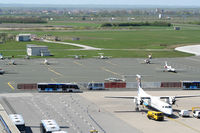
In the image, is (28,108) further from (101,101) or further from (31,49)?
(31,49)

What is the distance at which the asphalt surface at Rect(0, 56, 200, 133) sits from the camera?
77.3m

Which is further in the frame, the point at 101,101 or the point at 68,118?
the point at 101,101

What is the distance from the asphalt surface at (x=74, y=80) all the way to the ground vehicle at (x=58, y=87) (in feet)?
6.90

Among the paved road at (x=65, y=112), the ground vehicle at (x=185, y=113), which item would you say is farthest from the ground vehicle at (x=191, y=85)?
the ground vehicle at (x=185, y=113)

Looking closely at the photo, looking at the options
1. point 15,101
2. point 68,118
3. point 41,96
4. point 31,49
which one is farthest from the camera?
point 31,49

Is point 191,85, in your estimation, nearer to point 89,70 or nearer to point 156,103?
point 156,103

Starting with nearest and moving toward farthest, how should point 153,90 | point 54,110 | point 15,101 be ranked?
1. point 54,110
2. point 15,101
3. point 153,90

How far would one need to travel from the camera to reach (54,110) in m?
86.2

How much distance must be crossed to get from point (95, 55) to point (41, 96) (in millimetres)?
81891

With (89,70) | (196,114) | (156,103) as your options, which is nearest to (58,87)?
(156,103)

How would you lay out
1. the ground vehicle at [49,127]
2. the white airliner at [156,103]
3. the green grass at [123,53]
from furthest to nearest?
the green grass at [123,53] → the white airliner at [156,103] → the ground vehicle at [49,127]

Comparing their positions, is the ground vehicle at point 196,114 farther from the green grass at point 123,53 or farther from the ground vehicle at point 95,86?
the green grass at point 123,53

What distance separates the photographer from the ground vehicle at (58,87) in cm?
10556

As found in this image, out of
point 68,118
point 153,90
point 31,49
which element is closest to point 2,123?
point 68,118
